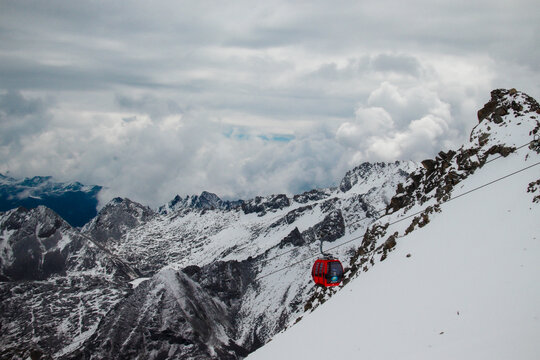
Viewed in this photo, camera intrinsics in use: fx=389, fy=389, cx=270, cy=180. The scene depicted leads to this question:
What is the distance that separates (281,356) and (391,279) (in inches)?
445

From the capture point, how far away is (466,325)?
2033cm

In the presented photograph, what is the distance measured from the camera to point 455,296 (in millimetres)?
23562

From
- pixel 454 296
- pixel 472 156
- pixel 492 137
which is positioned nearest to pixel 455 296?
pixel 454 296

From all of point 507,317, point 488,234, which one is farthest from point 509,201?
point 507,317

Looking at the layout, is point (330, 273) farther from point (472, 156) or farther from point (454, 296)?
point (454, 296)

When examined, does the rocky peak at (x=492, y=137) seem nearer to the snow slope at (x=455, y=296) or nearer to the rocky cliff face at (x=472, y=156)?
the rocky cliff face at (x=472, y=156)

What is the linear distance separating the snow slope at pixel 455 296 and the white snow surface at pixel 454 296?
6 cm

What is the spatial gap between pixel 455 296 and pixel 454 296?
7cm

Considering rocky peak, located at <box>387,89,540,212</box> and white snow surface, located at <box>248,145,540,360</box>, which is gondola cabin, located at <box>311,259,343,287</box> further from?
rocky peak, located at <box>387,89,540,212</box>

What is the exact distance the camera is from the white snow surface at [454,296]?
62.8ft

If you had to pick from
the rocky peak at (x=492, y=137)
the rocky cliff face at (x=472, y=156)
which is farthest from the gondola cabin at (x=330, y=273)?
the rocky peak at (x=492, y=137)

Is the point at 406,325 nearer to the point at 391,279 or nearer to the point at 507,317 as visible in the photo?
the point at 507,317

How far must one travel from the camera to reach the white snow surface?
19.1m

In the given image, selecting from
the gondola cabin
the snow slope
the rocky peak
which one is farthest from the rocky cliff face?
the snow slope
